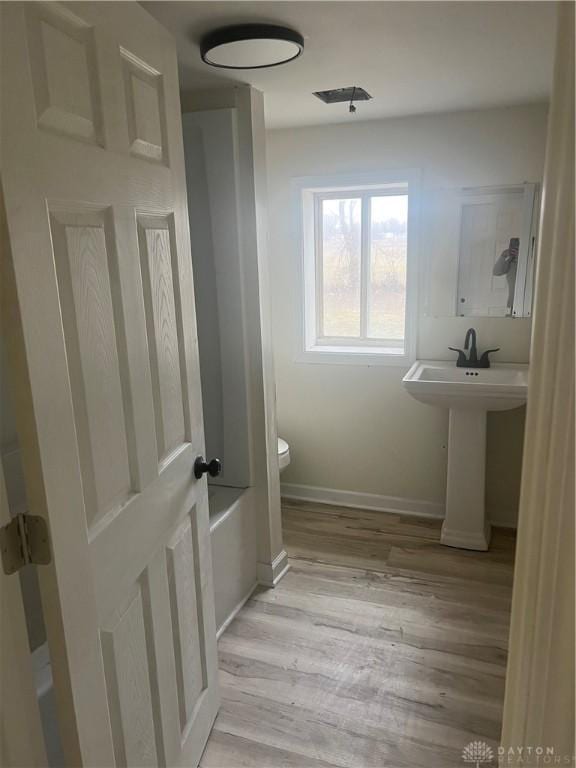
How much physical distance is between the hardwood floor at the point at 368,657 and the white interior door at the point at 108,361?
1.30 ft

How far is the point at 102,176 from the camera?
3.75 ft

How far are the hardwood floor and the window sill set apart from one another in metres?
0.99

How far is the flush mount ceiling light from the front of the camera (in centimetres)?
166

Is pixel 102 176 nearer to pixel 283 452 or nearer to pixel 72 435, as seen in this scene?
pixel 72 435

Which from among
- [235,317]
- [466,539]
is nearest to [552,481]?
[235,317]

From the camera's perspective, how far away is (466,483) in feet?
9.64

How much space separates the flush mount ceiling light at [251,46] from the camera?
1.66 m

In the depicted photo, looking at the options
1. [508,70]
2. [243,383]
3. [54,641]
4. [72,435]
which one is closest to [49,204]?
[72,435]

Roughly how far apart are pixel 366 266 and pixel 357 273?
0.07 meters

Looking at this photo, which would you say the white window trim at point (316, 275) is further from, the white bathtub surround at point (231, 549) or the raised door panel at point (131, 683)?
the raised door panel at point (131, 683)

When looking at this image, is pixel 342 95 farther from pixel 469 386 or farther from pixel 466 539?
pixel 466 539

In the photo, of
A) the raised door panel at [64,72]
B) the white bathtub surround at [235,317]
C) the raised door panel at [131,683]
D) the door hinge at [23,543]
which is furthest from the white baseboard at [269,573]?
the raised door panel at [64,72]

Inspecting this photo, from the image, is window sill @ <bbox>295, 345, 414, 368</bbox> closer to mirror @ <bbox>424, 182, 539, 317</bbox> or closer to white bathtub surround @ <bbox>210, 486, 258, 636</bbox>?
mirror @ <bbox>424, 182, 539, 317</bbox>

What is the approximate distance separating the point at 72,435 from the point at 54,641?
14.6 inches
